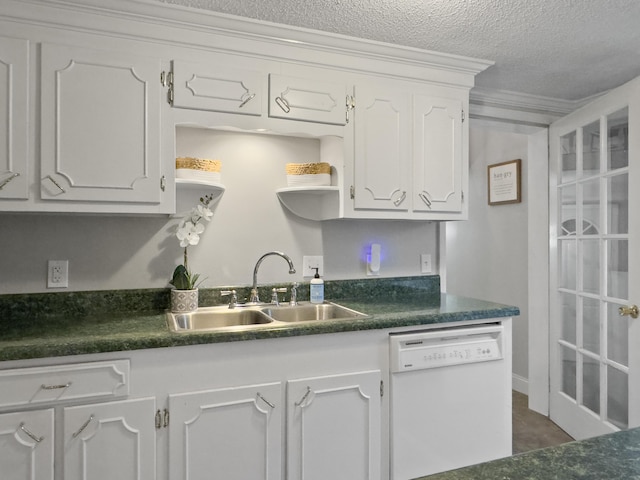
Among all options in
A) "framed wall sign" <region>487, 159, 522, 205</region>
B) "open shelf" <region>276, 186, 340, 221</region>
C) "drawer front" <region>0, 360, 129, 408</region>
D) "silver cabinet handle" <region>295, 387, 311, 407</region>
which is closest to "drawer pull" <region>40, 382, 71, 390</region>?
"drawer front" <region>0, 360, 129, 408</region>

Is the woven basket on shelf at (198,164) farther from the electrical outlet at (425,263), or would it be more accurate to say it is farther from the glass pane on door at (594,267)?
the glass pane on door at (594,267)

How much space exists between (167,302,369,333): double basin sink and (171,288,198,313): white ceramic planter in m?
Answer: 0.02

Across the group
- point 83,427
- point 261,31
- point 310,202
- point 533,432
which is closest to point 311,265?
point 310,202

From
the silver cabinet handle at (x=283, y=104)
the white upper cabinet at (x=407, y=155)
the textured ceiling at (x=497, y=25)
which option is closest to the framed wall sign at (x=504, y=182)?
the textured ceiling at (x=497, y=25)

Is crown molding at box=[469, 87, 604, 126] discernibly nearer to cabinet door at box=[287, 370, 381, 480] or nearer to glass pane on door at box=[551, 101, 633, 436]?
glass pane on door at box=[551, 101, 633, 436]

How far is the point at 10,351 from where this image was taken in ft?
4.50

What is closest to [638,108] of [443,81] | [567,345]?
[443,81]

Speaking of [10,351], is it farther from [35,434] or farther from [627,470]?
[627,470]

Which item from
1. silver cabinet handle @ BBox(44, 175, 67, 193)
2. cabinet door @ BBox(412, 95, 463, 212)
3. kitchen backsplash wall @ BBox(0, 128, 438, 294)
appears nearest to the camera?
silver cabinet handle @ BBox(44, 175, 67, 193)

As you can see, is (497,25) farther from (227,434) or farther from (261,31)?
(227,434)

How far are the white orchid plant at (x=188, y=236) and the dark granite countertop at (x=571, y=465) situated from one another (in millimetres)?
1630

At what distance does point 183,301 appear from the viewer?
2006 millimetres

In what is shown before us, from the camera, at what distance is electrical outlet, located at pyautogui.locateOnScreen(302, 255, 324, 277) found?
2.41 meters

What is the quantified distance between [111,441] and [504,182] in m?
3.39
